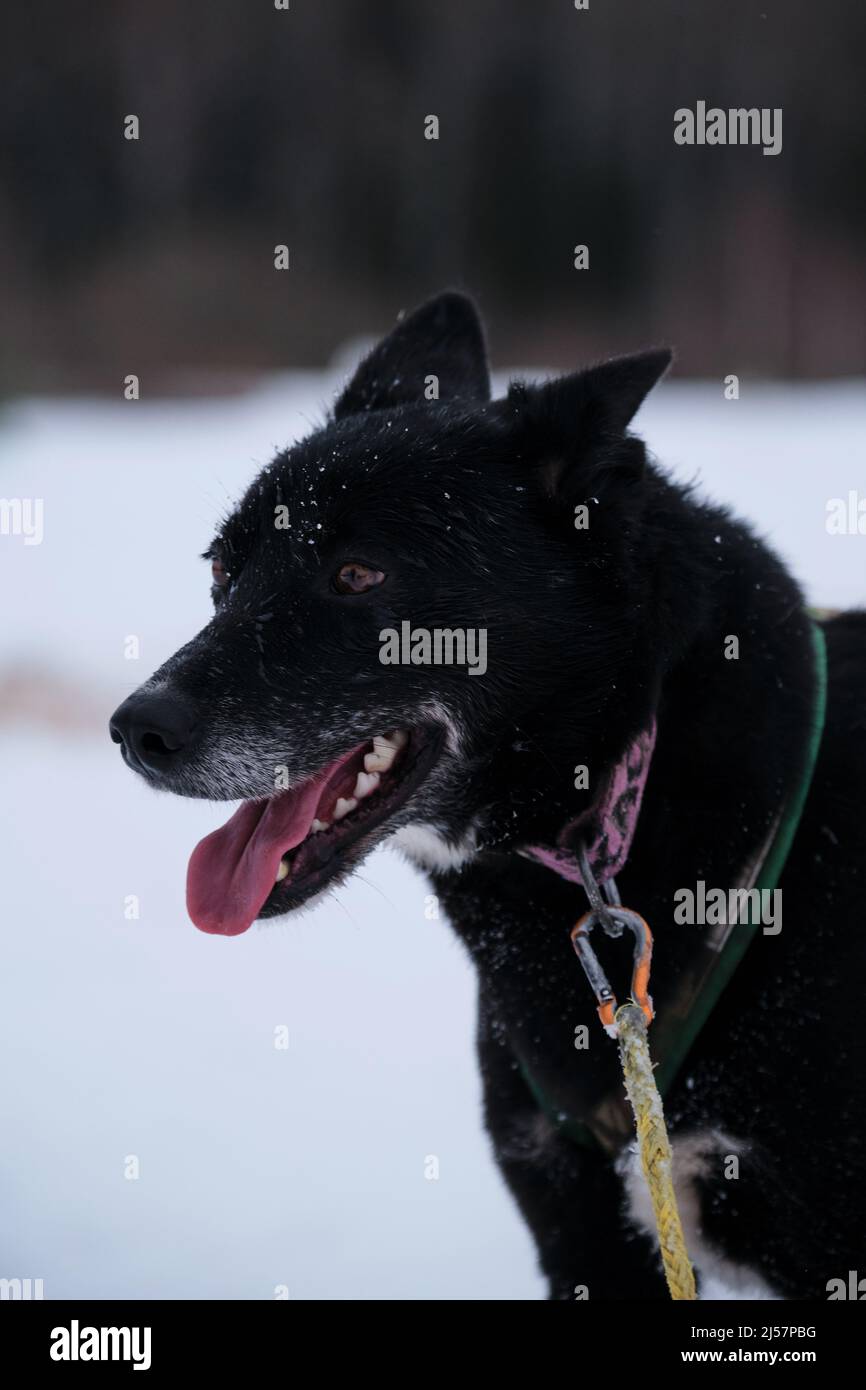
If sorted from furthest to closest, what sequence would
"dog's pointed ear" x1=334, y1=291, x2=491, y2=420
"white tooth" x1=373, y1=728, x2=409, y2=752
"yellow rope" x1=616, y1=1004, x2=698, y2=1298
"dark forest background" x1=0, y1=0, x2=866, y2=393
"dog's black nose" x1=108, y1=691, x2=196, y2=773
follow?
"dark forest background" x1=0, y1=0, x2=866, y2=393
"dog's pointed ear" x1=334, y1=291, x2=491, y2=420
"white tooth" x1=373, y1=728, x2=409, y2=752
"dog's black nose" x1=108, y1=691, x2=196, y2=773
"yellow rope" x1=616, y1=1004, x2=698, y2=1298

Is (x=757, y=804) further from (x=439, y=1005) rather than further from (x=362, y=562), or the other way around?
(x=439, y=1005)

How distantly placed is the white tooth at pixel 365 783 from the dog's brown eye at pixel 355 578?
24 centimetres

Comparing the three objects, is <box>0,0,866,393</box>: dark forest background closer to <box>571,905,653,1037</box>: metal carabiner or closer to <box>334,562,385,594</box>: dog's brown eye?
<box>334,562,385,594</box>: dog's brown eye

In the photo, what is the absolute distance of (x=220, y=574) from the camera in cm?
185

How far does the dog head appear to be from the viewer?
5.27 ft

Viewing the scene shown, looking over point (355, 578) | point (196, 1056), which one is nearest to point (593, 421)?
point (355, 578)

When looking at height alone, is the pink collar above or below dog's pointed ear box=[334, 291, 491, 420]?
below

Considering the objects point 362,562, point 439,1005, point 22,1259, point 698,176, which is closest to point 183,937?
point 439,1005

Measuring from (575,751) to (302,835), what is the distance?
1.19ft

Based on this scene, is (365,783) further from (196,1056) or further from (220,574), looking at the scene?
(196,1056)

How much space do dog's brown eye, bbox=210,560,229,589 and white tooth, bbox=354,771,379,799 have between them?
1.17ft

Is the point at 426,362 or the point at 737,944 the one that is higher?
the point at 426,362

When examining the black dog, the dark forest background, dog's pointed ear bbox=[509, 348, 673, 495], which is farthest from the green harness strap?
the dark forest background

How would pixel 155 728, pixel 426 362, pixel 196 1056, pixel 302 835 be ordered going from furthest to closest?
pixel 196 1056 → pixel 426 362 → pixel 302 835 → pixel 155 728
